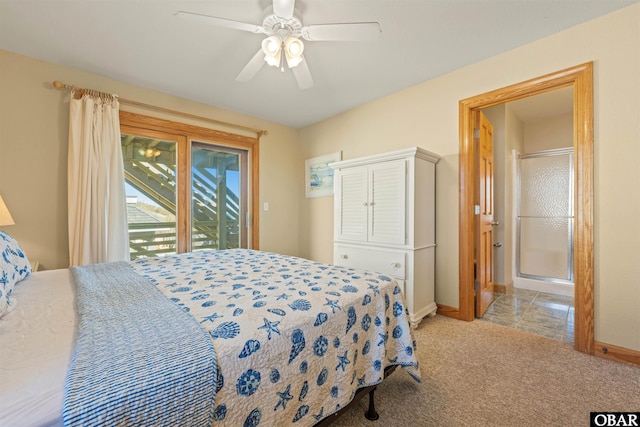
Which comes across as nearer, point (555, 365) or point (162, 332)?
point (162, 332)

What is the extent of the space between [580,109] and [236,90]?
305 centimetres

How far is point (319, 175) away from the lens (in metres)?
4.02

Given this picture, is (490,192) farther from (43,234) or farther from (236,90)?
(43,234)

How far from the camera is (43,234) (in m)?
2.38

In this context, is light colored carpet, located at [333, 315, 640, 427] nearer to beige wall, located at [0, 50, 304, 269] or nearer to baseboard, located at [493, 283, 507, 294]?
baseboard, located at [493, 283, 507, 294]

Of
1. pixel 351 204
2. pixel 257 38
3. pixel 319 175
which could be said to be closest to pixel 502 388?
pixel 351 204

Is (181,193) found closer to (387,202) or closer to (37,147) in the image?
(37,147)

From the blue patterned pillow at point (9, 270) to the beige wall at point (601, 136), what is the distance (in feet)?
9.76

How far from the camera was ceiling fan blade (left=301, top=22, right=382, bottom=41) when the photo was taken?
5.12 feet

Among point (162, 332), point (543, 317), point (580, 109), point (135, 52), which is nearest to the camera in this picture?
point (162, 332)

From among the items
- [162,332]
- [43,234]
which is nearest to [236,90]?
[43,234]

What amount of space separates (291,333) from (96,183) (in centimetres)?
261

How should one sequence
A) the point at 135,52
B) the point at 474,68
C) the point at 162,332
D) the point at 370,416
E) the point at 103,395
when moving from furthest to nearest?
1. the point at 474,68
2. the point at 135,52
3. the point at 370,416
4. the point at 162,332
5. the point at 103,395

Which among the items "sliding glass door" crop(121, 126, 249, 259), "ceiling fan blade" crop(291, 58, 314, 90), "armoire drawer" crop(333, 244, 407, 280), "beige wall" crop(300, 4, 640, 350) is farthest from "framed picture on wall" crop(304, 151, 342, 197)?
"ceiling fan blade" crop(291, 58, 314, 90)
